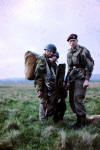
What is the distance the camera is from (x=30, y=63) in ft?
19.4

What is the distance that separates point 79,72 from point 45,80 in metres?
0.88

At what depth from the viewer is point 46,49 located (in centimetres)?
→ 589

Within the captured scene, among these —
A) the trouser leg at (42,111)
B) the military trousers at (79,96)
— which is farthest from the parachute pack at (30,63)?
the military trousers at (79,96)

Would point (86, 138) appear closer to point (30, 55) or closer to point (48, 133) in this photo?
point (48, 133)

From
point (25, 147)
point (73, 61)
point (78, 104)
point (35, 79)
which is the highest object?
point (73, 61)

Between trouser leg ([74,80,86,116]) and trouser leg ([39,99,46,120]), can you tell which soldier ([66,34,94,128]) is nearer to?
trouser leg ([74,80,86,116])

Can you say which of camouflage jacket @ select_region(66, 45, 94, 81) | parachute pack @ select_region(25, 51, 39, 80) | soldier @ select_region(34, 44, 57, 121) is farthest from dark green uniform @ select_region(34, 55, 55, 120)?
camouflage jacket @ select_region(66, 45, 94, 81)

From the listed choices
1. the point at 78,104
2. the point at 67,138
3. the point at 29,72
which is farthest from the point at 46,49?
the point at 67,138

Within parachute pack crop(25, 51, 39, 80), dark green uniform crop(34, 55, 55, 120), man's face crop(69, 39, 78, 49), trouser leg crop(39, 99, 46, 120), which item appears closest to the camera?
man's face crop(69, 39, 78, 49)

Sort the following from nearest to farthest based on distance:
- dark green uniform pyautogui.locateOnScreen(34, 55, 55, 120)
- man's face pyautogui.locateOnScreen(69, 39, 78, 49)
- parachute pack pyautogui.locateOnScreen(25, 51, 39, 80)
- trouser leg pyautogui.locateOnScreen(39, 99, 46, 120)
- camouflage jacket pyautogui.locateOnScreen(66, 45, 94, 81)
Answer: camouflage jacket pyautogui.locateOnScreen(66, 45, 94, 81)
man's face pyautogui.locateOnScreen(69, 39, 78, 49)
dark green uniform pyautogui.locateOnScreen(34, 55, 55, 120)
parachute pack pyautogui.locateOnScreen(25, 51, 39, 80)
trouser leg pyautogui.locateOnScreen(39, 99, 46, 120)

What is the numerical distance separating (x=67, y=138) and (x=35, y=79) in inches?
82.6

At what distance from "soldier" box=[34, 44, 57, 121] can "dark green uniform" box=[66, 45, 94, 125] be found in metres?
0.46

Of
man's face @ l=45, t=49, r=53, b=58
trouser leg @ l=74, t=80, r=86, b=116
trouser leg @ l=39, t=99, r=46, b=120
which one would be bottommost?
trouser leg @ l=39, t=99, r=46, b=120

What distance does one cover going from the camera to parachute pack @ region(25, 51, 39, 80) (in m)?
5.89
